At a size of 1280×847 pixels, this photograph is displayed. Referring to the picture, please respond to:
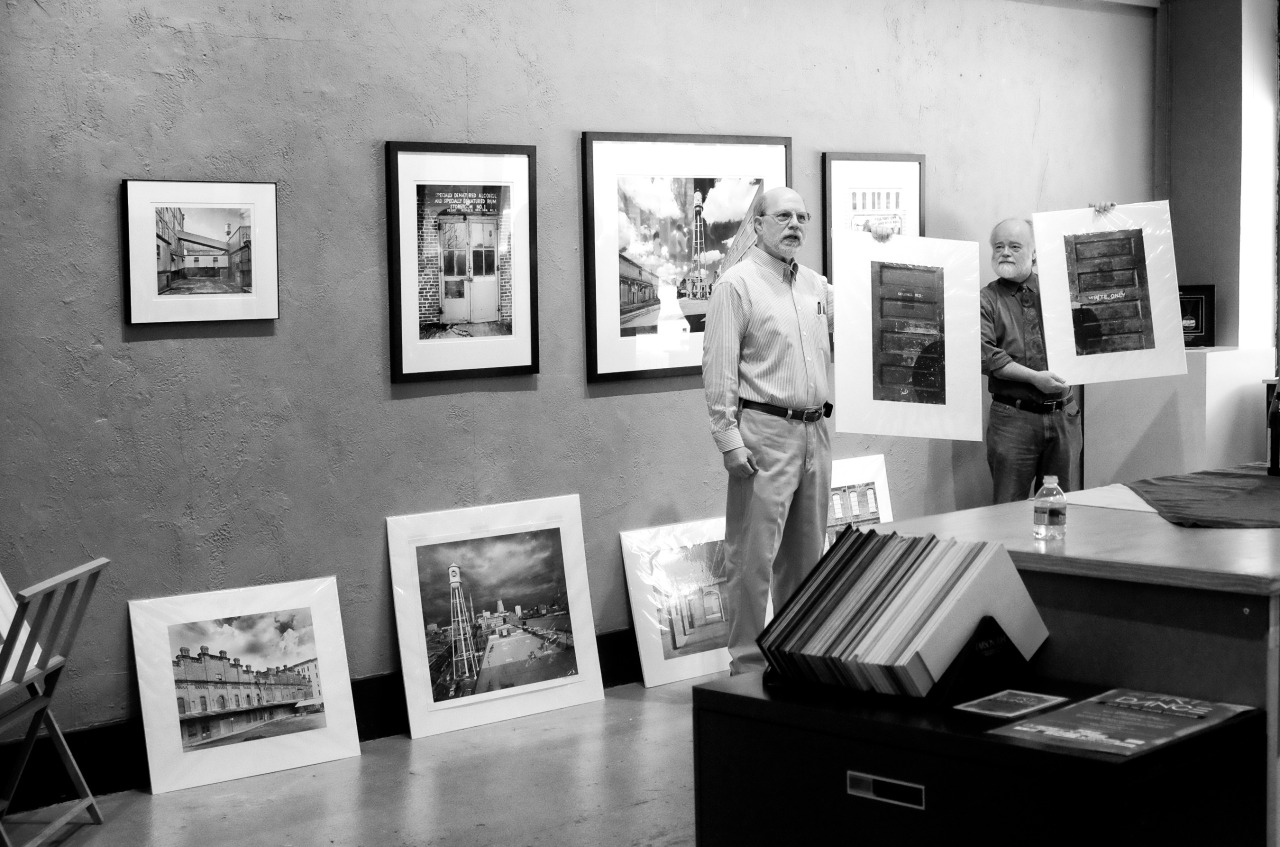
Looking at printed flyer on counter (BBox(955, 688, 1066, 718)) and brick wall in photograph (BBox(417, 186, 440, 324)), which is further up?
brick wall in photograph (BBox(417, 186, 440, 324))

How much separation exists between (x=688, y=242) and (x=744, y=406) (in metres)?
0.95

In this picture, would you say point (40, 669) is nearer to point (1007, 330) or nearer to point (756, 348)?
A: point (756, 348)

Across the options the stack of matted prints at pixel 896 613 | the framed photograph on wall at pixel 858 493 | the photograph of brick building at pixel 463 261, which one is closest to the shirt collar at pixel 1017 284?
the framed photograph on wall at pixel 858 493

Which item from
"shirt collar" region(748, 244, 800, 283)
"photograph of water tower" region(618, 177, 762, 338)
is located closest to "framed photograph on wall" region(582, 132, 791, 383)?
"photograph of water tower" region(618, 177, 762, 338)

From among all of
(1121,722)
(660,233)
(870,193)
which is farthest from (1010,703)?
(870,193)

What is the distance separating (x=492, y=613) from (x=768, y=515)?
1.18 meters

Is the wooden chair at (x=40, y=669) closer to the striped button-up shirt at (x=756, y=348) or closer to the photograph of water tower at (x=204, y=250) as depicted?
the photograph of water tower at (x=204, y=250)

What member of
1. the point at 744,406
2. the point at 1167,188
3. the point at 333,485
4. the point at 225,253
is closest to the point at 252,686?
the point at 333,485

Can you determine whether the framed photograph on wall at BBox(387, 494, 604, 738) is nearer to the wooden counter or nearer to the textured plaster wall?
the textured plaster wall

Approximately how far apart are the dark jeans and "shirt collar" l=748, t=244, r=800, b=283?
5.42ft

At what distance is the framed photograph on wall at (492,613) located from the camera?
5184 mm

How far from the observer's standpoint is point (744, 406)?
17.6 ft

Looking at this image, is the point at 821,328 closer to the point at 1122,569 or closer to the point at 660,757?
the point at 660,757

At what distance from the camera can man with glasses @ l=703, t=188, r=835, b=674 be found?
5281 millimetres
